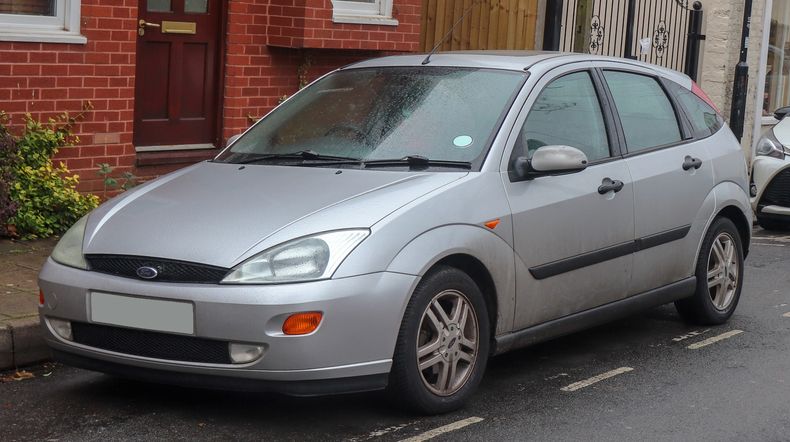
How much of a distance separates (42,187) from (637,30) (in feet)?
31.8

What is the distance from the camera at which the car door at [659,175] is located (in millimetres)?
6922

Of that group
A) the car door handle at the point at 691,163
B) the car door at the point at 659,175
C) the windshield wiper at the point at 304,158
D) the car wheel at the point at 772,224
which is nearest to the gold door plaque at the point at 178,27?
the windshield wiper at the point at 304,158

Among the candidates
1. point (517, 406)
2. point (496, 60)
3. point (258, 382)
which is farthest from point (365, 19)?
point (258, 382)

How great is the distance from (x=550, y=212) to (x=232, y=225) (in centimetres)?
161

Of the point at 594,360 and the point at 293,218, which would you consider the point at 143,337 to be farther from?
the point at 594,360

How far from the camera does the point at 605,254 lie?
657 cm

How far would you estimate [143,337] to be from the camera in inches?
209

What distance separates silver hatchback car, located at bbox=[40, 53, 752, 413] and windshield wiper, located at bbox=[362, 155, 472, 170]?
17mm

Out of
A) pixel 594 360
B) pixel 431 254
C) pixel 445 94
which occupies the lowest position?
pixel 594 360

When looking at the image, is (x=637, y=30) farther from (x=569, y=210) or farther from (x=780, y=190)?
(x=569, y=210)

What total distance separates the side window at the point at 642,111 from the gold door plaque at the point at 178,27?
4.42 metres

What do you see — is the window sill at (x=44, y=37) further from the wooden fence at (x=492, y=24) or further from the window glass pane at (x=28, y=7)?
the wooden fence at (x=492, y=24)

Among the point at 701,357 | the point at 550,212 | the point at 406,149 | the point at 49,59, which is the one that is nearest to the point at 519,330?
the point at 550,212

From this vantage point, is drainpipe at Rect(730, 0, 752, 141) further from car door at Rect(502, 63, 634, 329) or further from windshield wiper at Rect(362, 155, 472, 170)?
windshield wiper at Rect(362, 155, 472, 170)
